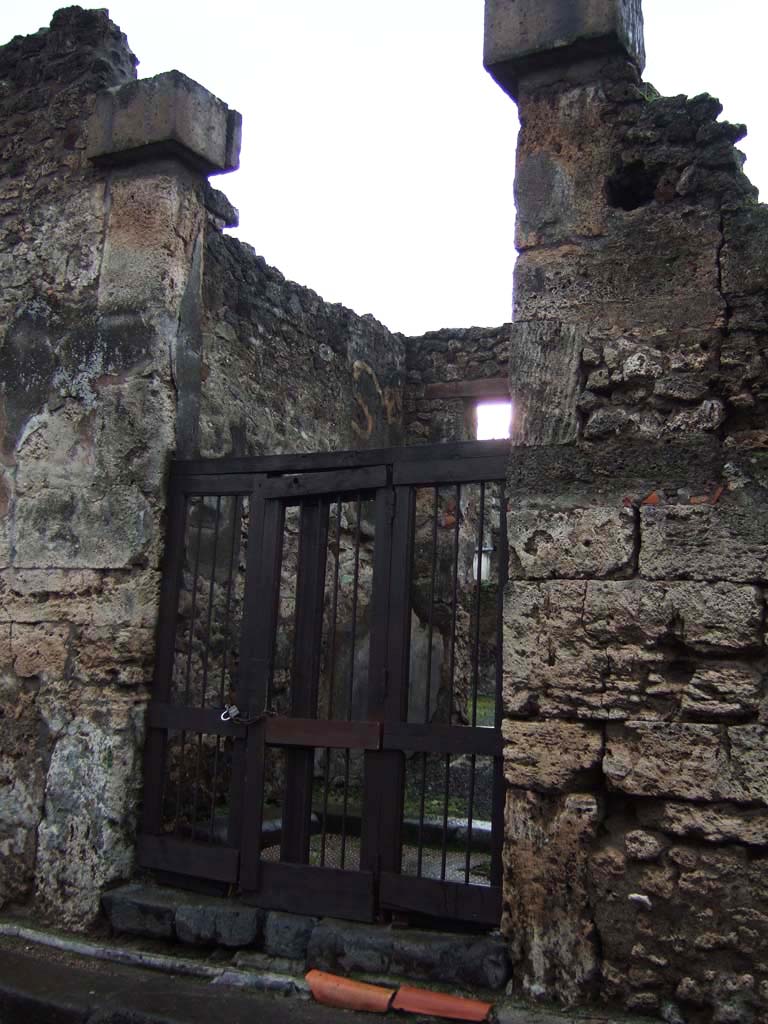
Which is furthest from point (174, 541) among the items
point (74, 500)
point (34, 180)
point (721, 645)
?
point (721, 645)

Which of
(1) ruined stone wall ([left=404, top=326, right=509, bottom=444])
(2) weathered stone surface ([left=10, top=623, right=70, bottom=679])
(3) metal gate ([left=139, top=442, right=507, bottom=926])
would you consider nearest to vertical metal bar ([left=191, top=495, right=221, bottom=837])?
(3) metal gate ([left=139, top=442, right=507, bottom=926])

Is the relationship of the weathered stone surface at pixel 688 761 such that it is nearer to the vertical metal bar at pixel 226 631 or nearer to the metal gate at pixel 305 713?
the metal gate at pixel 305 713

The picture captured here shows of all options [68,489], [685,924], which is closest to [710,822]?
[685,924]

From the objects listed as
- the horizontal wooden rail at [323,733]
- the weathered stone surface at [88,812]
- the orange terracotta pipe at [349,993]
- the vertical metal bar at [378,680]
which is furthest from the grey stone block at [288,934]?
the weathered stone surface at [88,812]

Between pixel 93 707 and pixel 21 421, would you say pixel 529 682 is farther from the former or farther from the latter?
pixel 21 421

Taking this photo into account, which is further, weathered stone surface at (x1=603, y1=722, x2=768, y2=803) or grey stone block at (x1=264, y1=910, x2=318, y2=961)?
grey stone block at (x1=264, y1=910, x2=318, y2=961)

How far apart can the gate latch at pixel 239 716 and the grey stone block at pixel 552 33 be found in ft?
8.35

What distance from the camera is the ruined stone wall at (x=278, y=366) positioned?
4.72 meters

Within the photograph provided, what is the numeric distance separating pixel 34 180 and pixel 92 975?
3.51 metres

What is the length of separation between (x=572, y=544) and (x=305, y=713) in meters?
1.31

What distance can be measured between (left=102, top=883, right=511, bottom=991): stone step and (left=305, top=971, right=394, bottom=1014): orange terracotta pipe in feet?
0.26

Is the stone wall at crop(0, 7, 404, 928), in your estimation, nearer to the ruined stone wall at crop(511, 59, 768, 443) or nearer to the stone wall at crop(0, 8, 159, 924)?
the stone wall at crop(0, 8, 159, 924)

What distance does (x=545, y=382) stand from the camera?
10.9ft

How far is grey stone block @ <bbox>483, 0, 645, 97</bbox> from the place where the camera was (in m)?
3.38
